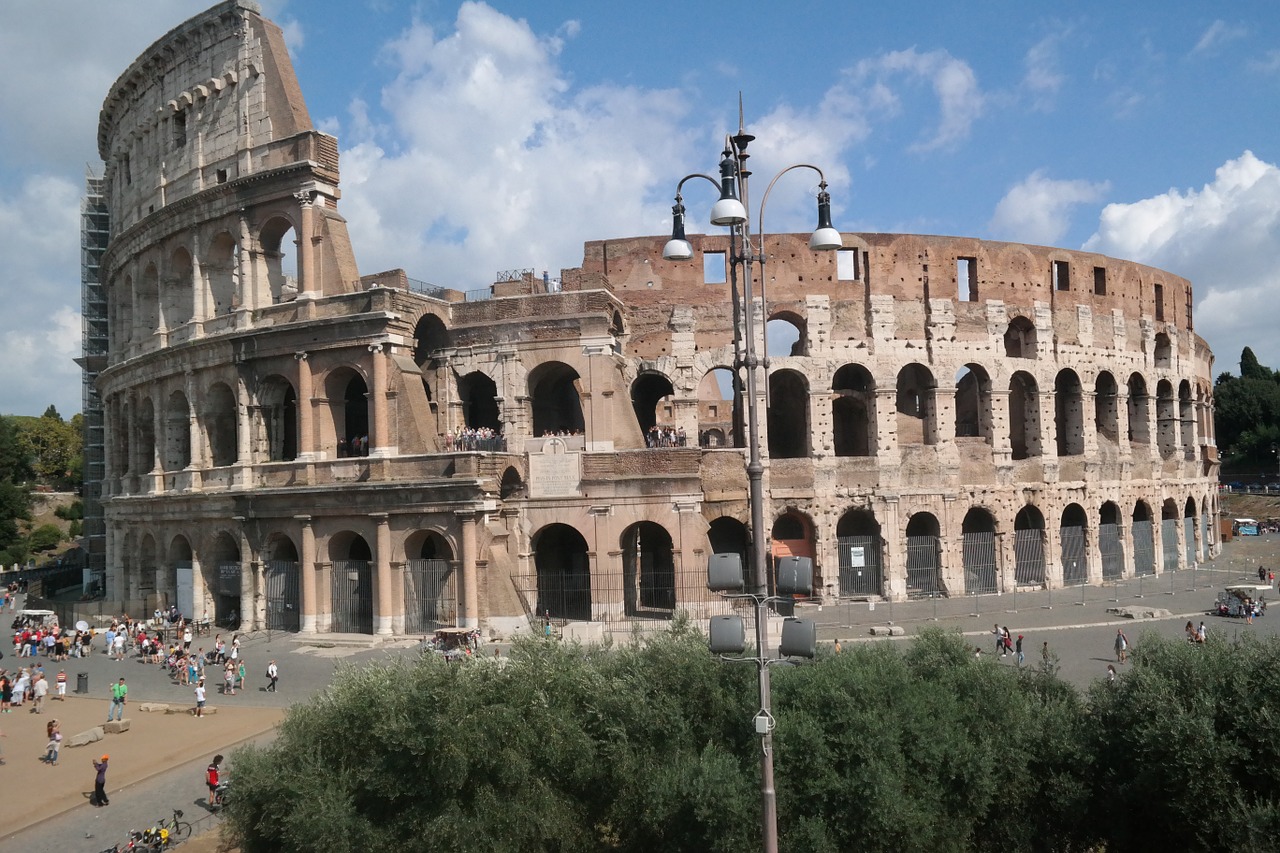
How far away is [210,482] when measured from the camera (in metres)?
28.1

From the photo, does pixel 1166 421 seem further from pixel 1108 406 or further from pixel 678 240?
pixel 678 240

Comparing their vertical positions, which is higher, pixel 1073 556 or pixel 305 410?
pixel 305 410

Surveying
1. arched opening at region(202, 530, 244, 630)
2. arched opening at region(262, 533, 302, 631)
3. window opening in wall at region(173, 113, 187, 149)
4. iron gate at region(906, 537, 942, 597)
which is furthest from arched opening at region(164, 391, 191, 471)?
iron gate at region(906, 537, 942, 597)

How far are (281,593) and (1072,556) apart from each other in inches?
1009

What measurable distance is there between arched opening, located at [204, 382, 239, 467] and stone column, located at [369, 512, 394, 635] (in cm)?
777

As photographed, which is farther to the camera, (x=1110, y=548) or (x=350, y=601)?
(x=1110, y=548)

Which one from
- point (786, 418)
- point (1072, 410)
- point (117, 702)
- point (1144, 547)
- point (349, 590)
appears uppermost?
point (786, 418)

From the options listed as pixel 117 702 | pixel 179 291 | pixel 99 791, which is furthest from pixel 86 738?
pixel 179 291

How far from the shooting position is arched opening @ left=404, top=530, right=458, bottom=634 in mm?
23422

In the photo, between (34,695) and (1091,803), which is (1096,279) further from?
(34,695)

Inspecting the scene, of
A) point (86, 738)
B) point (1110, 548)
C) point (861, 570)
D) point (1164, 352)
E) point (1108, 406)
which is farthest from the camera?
point (1164, 352)

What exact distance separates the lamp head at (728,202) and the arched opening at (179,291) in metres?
27.0

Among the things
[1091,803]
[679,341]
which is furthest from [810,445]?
[1091,803]

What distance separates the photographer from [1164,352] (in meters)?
35.7
